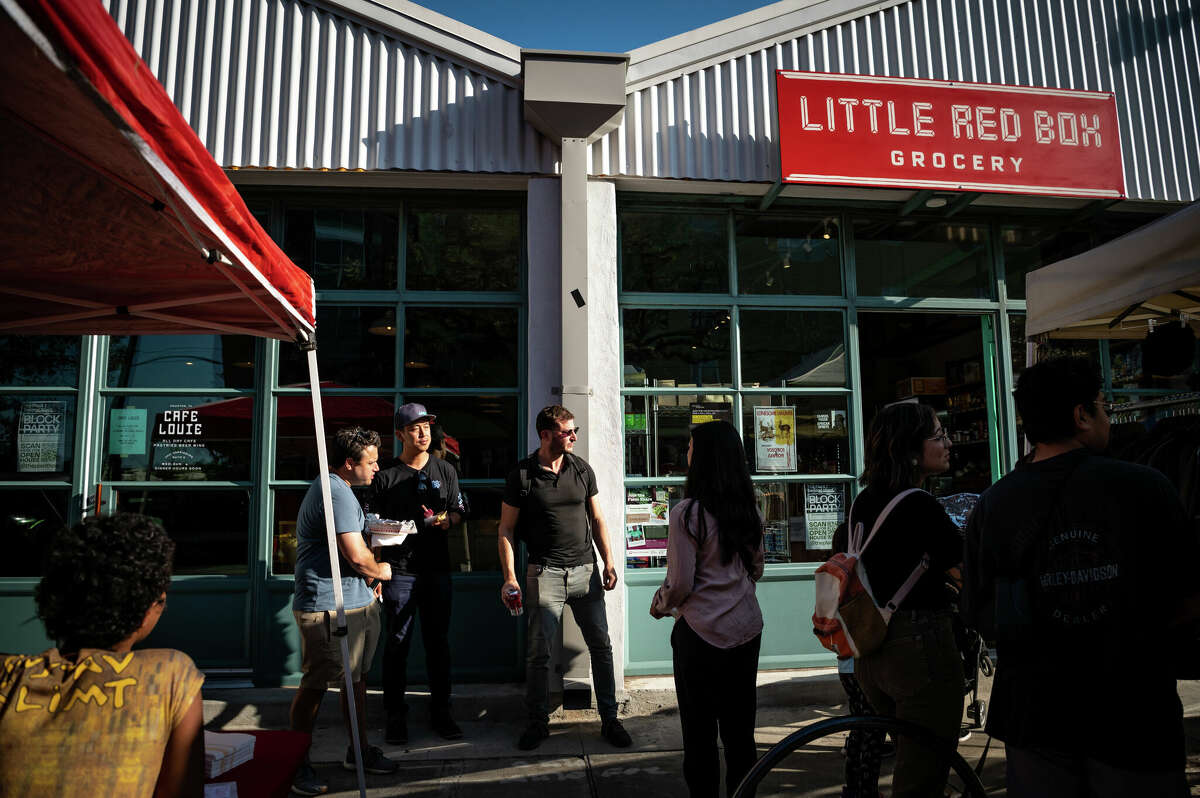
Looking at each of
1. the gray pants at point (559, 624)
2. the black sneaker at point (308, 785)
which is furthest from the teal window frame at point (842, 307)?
the black sneaker at point (308, 785)


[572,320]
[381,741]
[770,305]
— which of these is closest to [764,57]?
[770,305]

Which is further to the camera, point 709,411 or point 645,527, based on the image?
point 709,411

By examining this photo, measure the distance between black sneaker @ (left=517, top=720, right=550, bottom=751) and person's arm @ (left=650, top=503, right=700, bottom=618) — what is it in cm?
196

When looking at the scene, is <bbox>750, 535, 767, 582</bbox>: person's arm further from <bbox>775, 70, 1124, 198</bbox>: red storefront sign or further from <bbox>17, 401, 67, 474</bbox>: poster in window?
<bbox>17, 401, 67, 474</bbox>: poster in window

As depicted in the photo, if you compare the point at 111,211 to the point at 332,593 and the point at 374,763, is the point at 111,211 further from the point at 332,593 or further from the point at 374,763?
the point at 374,763

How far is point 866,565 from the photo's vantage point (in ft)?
9.00

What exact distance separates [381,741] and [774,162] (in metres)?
5.13

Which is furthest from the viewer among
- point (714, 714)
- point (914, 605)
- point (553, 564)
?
point (553, 564)

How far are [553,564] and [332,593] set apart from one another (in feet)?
4.39

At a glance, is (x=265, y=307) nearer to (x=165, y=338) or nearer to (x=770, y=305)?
(x=165, y=338)

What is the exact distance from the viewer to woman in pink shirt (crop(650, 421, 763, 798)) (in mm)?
2916

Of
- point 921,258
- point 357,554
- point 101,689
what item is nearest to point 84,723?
point 101,689

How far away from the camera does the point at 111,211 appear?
2596 mm

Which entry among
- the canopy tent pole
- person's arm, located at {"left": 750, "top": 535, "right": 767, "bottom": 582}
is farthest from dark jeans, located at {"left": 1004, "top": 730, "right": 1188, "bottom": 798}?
the canopy tent pole
